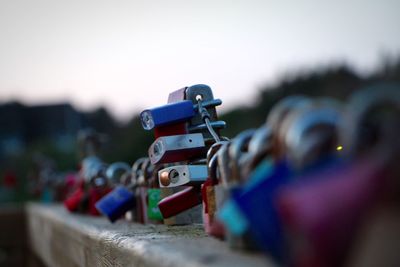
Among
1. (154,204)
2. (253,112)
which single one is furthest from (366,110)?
(253,112)

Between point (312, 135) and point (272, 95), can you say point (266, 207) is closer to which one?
point (312, 135)

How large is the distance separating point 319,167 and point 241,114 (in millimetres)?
13453

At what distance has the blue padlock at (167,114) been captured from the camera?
7.80 feet

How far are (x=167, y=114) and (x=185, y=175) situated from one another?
197mm

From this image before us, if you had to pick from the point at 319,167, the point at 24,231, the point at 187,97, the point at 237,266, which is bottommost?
the point at 24,231

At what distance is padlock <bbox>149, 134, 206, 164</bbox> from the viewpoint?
2.39 metres

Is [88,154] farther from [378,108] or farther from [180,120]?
[378,108]

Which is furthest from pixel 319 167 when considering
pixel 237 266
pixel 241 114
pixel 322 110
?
pixel 241 114

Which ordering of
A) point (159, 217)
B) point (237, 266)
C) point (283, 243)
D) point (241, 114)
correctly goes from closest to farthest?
1. point (283, 243)
2. point (237, 266)
3. point (159, 217)
4. point (241, 114)

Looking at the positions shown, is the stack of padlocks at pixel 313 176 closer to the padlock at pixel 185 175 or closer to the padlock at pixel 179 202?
the padlock at pixel 185 175

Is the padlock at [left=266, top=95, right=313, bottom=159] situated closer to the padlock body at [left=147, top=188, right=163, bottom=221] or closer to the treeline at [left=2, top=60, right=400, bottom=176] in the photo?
the padlock body at [left=147, top=188, right=163, bottom=221]

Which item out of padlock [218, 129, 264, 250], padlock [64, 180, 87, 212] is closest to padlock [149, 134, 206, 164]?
padlock [218, 129, 264, 250]

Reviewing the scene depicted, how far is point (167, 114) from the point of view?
7.89 ft

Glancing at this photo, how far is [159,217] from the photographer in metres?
2.74
